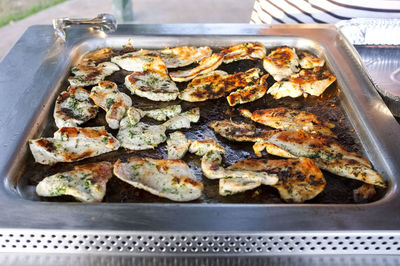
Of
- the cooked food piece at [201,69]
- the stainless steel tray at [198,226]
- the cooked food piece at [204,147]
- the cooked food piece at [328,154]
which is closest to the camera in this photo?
the stainless steel tray at [198,226]

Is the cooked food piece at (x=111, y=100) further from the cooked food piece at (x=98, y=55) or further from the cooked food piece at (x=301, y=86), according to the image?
the cooked food piece at (x=301, y=86)

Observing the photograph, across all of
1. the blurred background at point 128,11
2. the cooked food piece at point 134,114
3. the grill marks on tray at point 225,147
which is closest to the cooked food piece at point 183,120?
the grill marks on tray at point 225,147

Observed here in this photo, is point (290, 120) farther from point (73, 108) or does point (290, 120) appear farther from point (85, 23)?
point (85, 23)

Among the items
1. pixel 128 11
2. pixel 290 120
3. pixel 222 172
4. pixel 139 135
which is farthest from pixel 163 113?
pixel 128 11

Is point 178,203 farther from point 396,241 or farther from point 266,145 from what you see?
point 396,241

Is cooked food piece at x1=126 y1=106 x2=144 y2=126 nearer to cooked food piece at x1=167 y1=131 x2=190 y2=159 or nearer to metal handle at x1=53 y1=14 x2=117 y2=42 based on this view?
cooked food piece at x1=167 y1=131 x2=190 y2=159

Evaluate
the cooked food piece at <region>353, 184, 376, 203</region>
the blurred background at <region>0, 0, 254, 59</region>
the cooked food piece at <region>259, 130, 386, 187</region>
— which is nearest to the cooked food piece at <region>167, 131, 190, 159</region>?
the cooked food piece at <region>259, 130, 386, 187</region>
